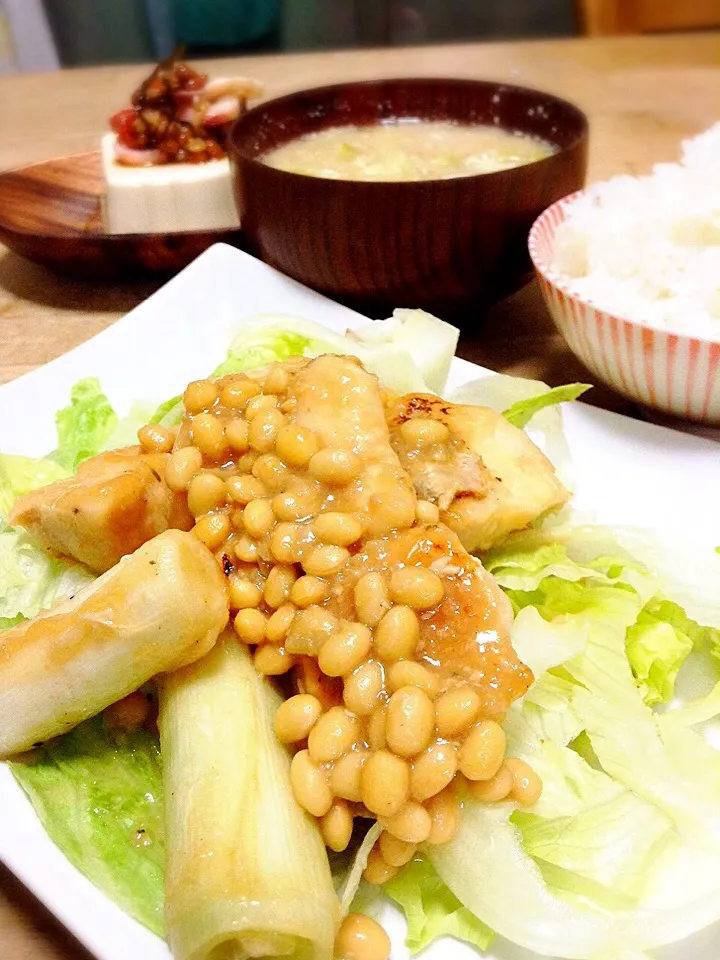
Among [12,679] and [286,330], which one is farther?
[286,330]

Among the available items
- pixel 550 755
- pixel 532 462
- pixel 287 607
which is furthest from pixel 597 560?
pixel 287 607

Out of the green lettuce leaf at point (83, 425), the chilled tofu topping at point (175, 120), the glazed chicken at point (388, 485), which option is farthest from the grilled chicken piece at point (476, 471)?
the chilled tofu topping at point (175, 120)

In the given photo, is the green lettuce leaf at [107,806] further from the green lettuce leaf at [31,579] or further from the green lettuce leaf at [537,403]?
the green lettuce leaf at [537,403]

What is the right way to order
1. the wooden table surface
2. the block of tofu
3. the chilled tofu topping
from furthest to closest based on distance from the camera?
the chilled tofu topping < the block of tofu < the wooden table surface

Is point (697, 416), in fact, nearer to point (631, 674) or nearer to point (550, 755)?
point (631, 674)

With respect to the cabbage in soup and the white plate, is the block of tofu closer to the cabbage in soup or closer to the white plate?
the cabbage in soup

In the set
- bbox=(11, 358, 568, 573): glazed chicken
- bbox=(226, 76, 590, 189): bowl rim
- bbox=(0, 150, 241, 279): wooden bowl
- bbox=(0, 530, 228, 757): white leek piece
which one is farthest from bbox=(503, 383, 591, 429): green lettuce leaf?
bbox=(0, 150, 241, 279): wooden bowl

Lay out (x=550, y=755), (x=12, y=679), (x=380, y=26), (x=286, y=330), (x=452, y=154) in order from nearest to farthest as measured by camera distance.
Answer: (x=12, y=679), (x=550, y=755), (x=286, y=330), (x=452, y=154), (x=380, y=26)
